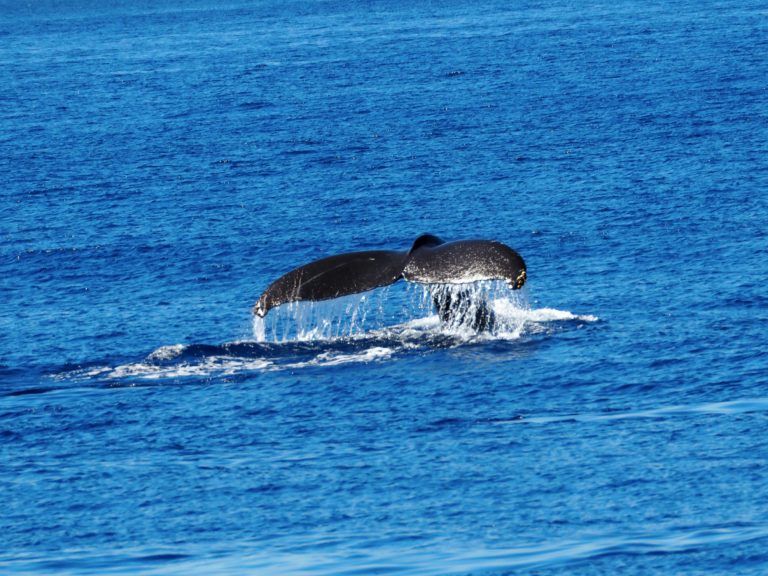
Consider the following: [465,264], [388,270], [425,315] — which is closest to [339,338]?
[425,315]

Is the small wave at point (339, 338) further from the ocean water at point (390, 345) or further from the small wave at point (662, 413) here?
the small wave at point (662, 413)

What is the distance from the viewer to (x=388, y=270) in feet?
65.7

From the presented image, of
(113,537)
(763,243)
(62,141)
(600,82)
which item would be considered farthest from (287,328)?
(600,82)

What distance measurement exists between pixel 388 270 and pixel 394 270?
100 mm

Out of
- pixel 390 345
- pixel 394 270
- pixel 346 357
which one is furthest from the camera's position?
pixel 390 345

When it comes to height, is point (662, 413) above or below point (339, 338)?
below

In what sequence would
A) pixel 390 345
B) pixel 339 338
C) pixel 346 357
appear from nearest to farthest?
1. pixel 346 357
2. pixel 390 345
3. pixel 339 338

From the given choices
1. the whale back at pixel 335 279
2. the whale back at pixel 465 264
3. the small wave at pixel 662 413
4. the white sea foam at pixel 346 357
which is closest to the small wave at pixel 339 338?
the white sea foam at pixel 346 357

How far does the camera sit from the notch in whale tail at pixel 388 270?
19.3 m

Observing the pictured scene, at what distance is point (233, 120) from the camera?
52.7 m

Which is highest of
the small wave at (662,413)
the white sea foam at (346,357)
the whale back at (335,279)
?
the whale back at (335,279)

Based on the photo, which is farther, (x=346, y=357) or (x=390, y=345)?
(x=390, y=345)

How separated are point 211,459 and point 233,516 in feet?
6.11

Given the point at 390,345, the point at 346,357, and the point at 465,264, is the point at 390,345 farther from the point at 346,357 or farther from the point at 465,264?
the point at 465,264
